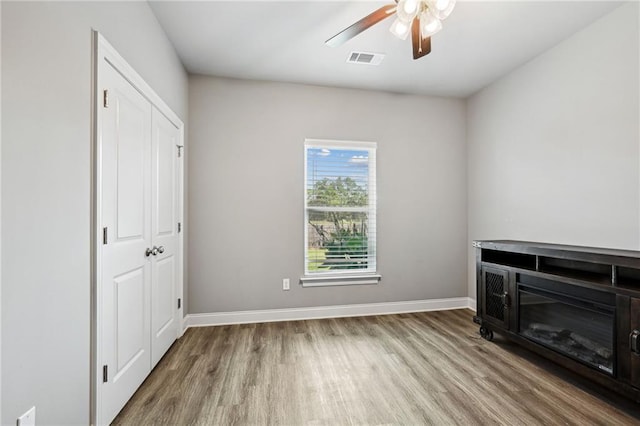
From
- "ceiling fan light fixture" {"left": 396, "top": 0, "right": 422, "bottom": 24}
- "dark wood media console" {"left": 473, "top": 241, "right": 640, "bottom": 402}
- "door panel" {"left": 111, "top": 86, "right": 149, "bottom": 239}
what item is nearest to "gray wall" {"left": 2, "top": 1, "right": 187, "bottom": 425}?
"door panel" {"left": 111, "top": 86, "right": 149, "bottom": 239}

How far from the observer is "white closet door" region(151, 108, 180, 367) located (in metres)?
2.23

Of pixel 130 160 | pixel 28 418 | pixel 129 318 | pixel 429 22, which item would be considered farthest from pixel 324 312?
pixel 429 22

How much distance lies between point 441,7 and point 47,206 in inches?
85.3

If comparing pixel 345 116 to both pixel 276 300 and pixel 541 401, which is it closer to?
pixel 276 300

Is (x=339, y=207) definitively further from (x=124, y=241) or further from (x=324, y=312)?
(x=124, y=241)

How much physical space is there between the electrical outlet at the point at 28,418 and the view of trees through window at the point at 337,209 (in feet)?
8.17

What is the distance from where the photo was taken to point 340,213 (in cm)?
351

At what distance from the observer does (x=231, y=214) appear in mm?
3221

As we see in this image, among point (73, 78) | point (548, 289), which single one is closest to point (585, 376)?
point (548, 289)

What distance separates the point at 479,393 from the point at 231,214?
2702mm

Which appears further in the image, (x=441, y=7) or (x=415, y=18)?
(x=415, y=18)

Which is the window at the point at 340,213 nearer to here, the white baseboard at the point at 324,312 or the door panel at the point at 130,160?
the white baseboard at the point at 324,312

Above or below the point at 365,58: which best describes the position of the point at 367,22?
below

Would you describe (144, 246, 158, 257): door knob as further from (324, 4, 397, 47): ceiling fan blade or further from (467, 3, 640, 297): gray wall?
(467, 3, 640, 297): gray wall
